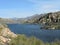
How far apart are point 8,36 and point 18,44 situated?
3799mm

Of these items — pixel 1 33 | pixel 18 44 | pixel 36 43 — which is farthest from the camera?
pixel 1 33

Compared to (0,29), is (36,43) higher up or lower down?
lower down

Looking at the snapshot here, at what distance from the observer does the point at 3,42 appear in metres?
21.4

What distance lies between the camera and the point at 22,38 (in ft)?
75.7

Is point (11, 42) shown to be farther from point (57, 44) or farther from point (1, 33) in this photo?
point (57, 44)

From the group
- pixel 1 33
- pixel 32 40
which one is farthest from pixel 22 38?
pixel 1 33

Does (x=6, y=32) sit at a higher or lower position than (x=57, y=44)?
higher

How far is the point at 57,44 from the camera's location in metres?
24.5

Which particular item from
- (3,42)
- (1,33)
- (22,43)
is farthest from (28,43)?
(1,33)

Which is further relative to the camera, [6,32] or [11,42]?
[6,32]

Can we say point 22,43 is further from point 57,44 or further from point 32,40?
point 57,44

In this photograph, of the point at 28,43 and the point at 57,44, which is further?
the point at 57,44

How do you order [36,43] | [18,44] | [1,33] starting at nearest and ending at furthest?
[18,44]
[36,43]
[1,33]

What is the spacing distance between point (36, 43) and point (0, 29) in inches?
192
